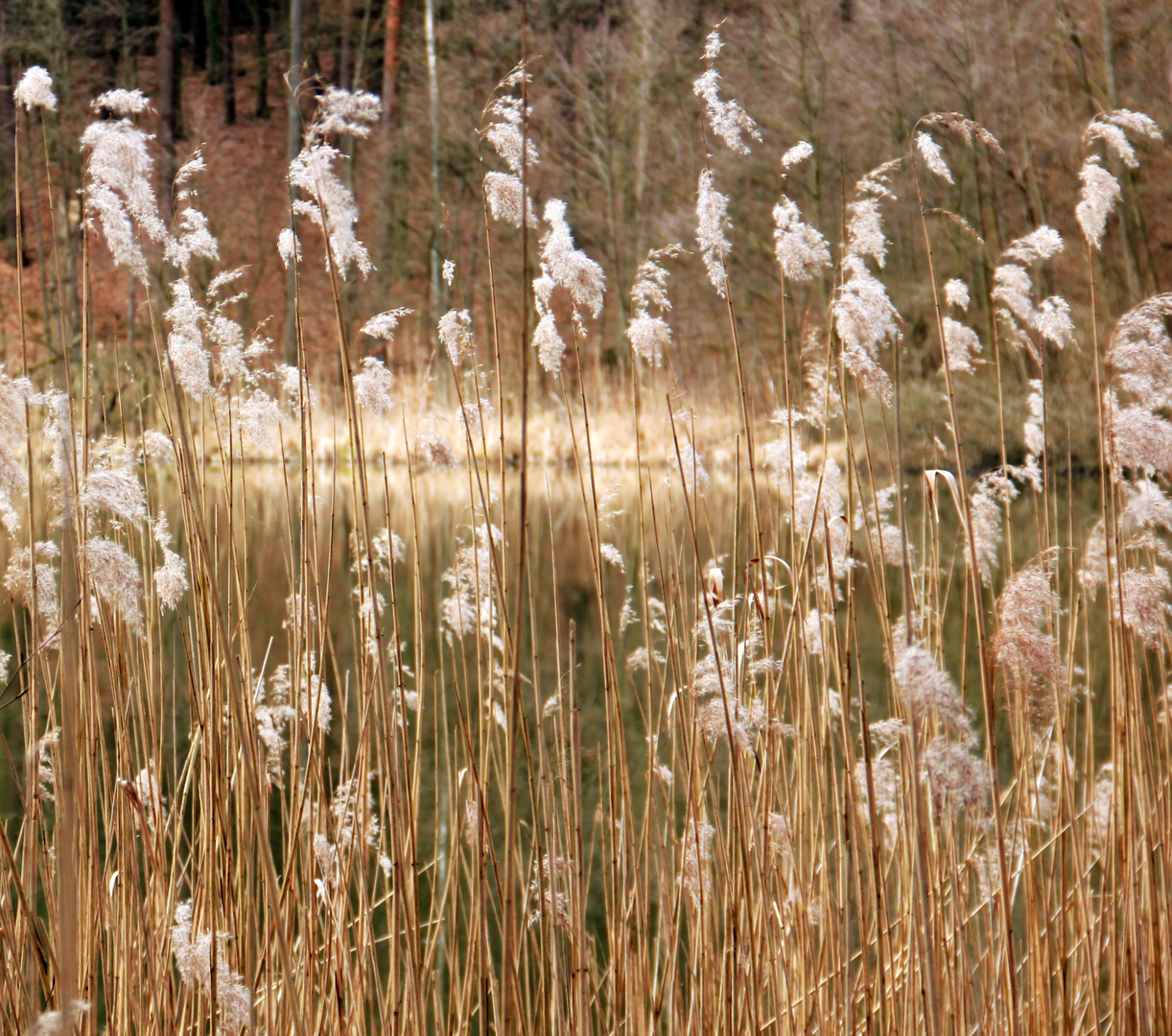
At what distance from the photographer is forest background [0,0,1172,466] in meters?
Result: 6.89

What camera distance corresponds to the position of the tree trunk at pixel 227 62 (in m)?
12.8

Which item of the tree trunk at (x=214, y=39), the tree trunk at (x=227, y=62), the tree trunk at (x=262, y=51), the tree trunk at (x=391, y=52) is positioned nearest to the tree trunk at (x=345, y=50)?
the tree trunk at (x=391, y=52)

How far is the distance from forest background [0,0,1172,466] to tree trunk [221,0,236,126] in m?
0.03

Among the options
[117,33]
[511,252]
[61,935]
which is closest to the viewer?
[61,935]

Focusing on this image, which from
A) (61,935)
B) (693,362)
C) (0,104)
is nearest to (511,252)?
(693,362)

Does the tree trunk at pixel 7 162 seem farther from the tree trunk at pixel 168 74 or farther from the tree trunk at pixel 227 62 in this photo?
the tree trunk at pixel 227 62

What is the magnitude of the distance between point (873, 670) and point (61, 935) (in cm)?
330

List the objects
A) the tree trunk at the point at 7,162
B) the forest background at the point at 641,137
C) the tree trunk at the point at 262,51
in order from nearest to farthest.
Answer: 1. the forest background at the point at 641,137
2. the tree trunk at the point at 7,162
3. the tree trunk at the point at 262,51

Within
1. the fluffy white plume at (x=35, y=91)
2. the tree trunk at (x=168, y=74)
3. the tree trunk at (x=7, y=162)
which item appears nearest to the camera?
the fluffy white plume at (x=35, y=91)

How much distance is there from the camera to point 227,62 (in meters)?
12.8

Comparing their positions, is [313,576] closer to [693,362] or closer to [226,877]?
[226,877]

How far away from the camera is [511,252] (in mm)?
10453

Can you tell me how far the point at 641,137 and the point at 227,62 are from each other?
6.00 m

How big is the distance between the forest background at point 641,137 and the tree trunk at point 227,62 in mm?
32
